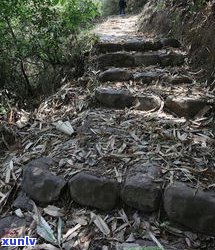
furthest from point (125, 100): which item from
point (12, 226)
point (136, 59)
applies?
point (12, 226)

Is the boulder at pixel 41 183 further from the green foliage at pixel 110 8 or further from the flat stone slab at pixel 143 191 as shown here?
the green foliage at pixel 110 8

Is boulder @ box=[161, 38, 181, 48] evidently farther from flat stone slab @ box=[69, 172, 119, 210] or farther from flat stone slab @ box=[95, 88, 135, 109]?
flat stone slab @ box=[69, 172, 119, 210]

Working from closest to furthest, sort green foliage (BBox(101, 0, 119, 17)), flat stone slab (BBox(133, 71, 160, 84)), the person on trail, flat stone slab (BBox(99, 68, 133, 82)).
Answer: flat stone slab (BBox(133, 71, 160, 84)), flat stone slab (BBox(99, 68, 133, 82)), the person on trail, green foliage (BBox(101, 0, 119, 17))

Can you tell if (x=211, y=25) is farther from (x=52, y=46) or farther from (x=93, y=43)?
(x=52, y=46)

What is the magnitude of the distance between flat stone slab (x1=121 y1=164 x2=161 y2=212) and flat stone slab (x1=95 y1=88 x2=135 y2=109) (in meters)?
1.27

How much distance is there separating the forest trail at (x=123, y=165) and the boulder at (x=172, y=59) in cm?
50

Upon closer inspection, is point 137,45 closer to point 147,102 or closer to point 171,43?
point 171,43

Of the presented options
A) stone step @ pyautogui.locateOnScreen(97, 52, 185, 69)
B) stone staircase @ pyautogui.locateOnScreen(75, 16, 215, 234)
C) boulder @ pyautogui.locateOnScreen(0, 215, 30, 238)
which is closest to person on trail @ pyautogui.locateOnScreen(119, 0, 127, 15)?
stone staircase @ pyautogui.locateOnScreen(75, 16, 215, 234)

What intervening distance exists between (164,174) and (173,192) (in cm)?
22

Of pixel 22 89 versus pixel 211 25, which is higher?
pixel 211 25

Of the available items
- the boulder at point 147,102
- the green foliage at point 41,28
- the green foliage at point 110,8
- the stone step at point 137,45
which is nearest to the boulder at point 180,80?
the boulder at point 147,102

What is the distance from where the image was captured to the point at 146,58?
186 inches

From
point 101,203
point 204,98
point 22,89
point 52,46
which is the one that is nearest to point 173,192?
point 101,203

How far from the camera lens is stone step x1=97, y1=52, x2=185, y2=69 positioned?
15.2ft
